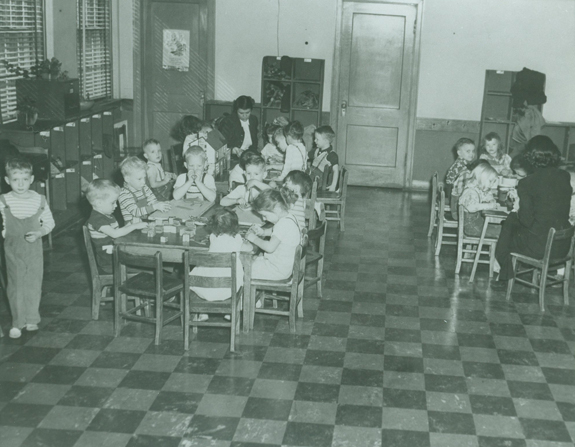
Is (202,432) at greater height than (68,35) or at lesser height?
lesser

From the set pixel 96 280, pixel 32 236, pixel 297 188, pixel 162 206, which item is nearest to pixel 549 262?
pixel 297 188

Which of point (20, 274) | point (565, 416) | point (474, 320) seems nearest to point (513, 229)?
point (474, 320)

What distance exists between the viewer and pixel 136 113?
11.5 meters

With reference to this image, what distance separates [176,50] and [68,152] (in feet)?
10.7

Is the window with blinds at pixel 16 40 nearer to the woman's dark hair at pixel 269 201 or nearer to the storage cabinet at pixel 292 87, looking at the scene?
the storage cabinet at pixel 292 87

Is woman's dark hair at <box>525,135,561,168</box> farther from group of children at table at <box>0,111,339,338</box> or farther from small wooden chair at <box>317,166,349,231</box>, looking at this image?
small wooden chair at <box>317,166,349,231</box>

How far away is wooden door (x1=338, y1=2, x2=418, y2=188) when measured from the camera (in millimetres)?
10992

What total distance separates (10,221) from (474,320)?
148 inches

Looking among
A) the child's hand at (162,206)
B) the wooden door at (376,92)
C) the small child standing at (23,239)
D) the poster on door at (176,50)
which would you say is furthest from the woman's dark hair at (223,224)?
the poster on door at (176,50)

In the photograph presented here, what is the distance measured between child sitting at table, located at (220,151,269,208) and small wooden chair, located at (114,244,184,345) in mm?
1049

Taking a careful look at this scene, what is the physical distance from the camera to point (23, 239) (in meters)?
5.40

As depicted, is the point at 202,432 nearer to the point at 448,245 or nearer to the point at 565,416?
the point at 565,416

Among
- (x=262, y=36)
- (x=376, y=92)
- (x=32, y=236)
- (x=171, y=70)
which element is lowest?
(x=32, y=236)

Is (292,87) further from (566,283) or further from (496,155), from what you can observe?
(566,283)
